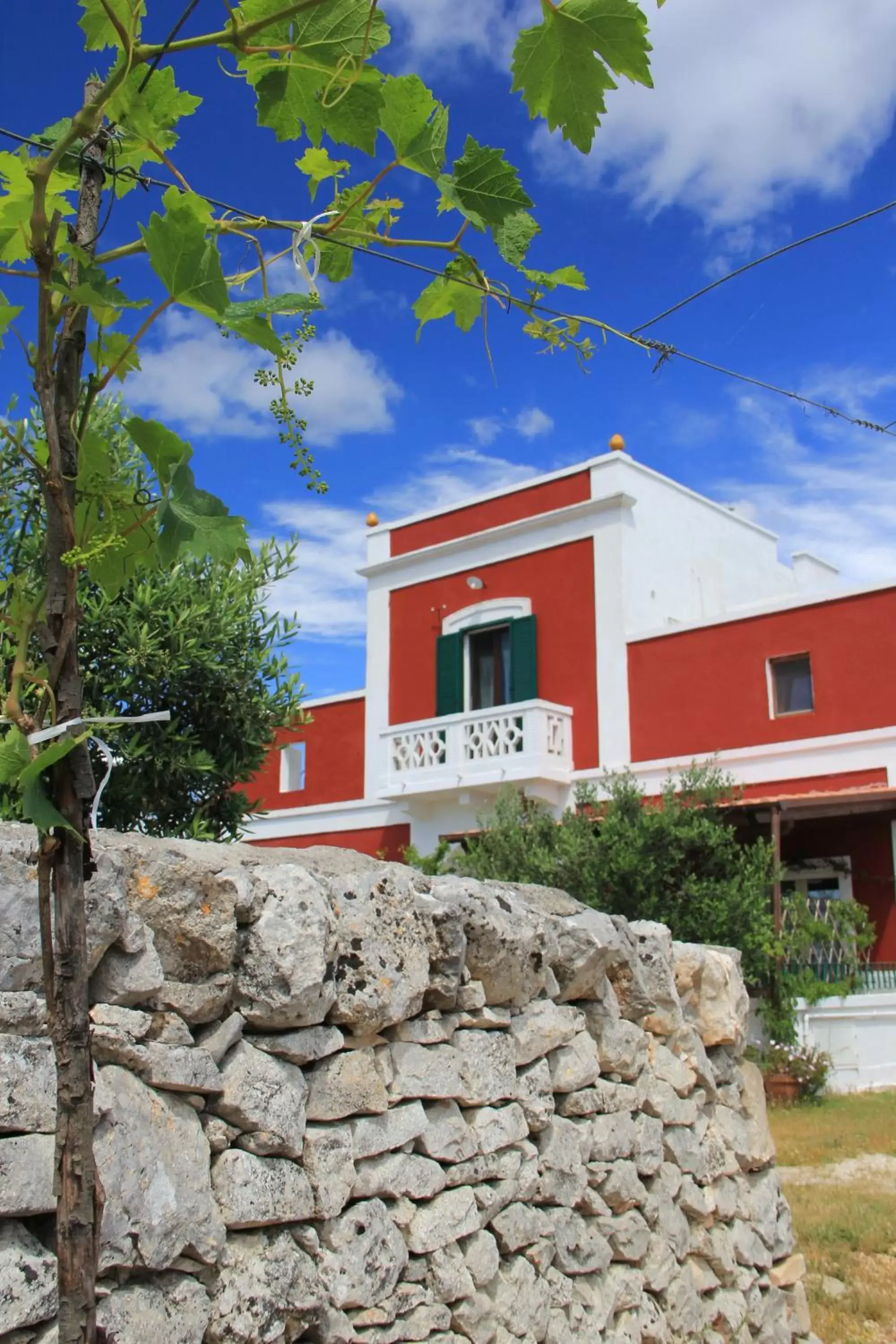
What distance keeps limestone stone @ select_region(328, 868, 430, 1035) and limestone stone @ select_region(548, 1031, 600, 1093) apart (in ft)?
2.60

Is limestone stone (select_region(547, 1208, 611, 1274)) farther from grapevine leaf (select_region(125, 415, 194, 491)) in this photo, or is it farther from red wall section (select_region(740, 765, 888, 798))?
red wall section (select_region(740, 765, 888, 798))

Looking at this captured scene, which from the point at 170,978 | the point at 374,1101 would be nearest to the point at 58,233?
the point at 170,978

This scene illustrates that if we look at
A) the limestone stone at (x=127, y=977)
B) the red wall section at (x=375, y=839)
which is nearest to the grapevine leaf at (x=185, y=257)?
the limestone stone at (x=127, y=977)

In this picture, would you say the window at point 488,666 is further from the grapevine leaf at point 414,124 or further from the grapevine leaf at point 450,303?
the grapevine leaf at point 414,124

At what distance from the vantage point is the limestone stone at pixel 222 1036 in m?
2.65

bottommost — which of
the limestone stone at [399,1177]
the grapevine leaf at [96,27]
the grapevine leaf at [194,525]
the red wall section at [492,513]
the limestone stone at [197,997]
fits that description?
the limestone stone at [399,1177]

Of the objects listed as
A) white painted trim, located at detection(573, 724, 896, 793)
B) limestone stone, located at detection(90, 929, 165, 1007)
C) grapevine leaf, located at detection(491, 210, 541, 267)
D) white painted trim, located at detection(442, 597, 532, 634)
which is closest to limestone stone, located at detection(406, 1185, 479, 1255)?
limestone stone, located at detection(90, 929, 165, 1007)

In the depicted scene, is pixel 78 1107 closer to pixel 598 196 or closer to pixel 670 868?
pixel 598 196

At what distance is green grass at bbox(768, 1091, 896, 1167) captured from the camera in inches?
352

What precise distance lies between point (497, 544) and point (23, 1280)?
16.3 m

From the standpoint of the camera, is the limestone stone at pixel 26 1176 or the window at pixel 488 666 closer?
the limestone stone at pixel 26 1176

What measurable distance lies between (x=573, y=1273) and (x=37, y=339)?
339 cm

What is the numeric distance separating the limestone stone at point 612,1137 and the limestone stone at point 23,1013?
7.65ft

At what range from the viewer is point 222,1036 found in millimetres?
2666
